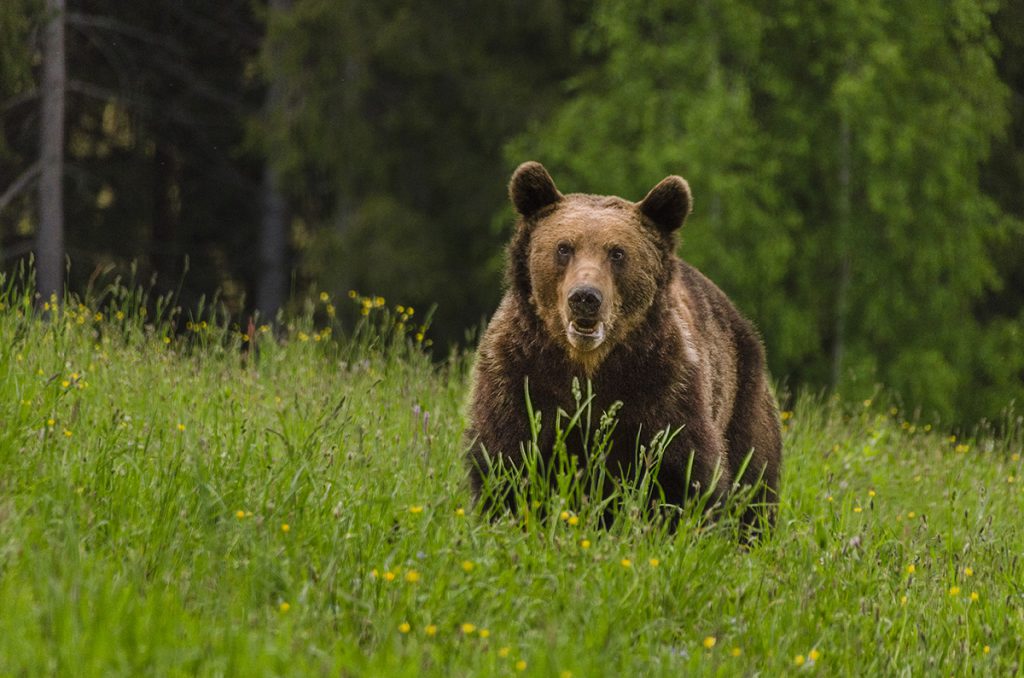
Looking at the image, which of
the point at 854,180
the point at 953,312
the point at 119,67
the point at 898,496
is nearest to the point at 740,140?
the point at 854,180

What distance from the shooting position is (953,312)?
19.5m

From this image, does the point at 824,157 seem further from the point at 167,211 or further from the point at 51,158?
the point at 167,211

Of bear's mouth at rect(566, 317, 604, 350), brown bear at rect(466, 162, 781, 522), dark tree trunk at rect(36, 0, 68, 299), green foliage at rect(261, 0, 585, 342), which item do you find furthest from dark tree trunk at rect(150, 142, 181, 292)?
bear's mouth at rect(566, 317, 604, 350)

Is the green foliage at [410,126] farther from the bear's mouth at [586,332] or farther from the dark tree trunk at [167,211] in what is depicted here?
the bear's mouth at [586,332]

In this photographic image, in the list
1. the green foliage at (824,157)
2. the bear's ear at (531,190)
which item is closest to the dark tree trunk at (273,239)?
the green foliage at (824,157)

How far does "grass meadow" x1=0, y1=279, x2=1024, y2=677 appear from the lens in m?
3.35

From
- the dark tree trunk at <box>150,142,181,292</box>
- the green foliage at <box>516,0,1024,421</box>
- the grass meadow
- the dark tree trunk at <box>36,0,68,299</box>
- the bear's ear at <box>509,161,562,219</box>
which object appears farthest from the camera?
the dark tree trunk at <box>150,142,181,292</box>

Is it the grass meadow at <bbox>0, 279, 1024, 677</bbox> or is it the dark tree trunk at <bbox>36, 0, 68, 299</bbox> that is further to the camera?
the dark tree trunk at <bbox>36, 0, 68, 299</bbox>

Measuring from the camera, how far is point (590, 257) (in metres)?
5.06

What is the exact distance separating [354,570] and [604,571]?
73cm

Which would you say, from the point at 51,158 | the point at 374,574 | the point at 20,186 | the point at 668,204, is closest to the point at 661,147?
the point at 51,158

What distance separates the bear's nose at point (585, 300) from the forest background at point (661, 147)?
12.7m

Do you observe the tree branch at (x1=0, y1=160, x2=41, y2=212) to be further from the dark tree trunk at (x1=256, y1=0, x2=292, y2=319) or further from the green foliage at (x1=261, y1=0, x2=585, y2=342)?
the dark tree trunk at (x1=256, y1=0, x2=292, y2=319)

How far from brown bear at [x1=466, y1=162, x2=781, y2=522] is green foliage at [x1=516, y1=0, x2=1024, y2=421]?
483 inches
